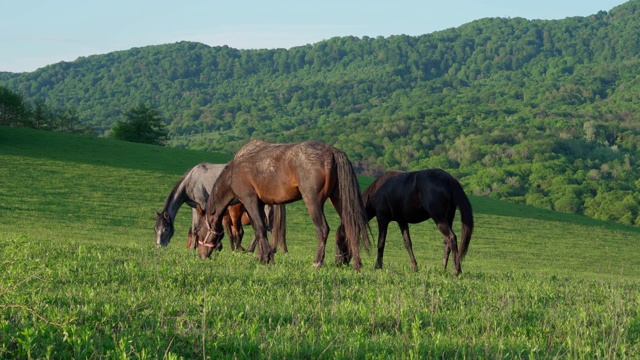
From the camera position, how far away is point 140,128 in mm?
83312

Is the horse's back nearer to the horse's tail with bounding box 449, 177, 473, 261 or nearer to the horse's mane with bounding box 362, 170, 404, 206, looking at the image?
the horse's mane with bounding box 362, 170, 404, 206

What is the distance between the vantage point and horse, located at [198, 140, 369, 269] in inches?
452

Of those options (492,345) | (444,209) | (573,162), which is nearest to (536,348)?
(492,345)

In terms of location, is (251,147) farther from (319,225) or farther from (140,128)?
(140,128)

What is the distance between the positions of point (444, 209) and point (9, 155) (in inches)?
1383

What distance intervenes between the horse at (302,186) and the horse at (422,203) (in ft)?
4.03

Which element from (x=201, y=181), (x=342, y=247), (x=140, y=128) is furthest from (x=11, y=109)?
(x=342, y=247)

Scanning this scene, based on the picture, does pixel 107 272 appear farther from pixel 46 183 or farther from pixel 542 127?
pixel 542 127

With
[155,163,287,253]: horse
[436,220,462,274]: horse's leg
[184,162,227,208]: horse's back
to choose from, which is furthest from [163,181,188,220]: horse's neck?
[436,220,462,274]: horse's leg

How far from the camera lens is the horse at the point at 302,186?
1148cm

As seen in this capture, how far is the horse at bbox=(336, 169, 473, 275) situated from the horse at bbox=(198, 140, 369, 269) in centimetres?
123

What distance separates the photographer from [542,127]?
139 metres

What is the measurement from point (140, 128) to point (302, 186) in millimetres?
74075

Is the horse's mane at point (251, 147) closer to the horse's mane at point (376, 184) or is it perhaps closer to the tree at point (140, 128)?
the horse's mane at point (376, 184)
